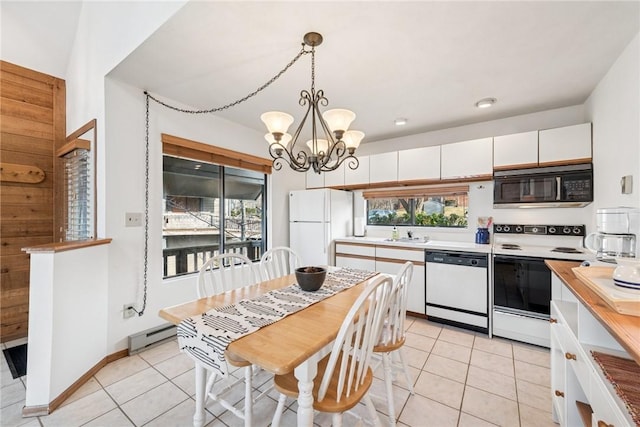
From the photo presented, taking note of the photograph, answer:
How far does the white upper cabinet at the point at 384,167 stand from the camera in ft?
11.7

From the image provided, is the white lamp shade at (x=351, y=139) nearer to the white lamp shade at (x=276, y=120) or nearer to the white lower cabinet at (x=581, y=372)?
the white lamp shade at (x=276, y=120)

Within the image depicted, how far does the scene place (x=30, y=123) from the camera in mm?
2807

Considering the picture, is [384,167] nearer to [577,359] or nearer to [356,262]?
[356,262]

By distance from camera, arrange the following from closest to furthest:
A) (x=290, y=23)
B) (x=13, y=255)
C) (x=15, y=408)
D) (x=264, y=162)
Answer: (x=290, y=23) → (x=15, y=408) → (x=13, y=255) → (x=264, y=162)

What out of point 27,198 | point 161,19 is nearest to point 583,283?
point 161,19

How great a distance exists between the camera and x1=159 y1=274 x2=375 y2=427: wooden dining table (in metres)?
1.02

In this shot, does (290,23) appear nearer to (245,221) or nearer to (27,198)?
(245,221)

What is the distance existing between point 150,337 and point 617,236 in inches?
142

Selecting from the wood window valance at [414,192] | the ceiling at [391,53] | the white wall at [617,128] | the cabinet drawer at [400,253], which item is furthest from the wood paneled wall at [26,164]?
the white wall at [617,128]

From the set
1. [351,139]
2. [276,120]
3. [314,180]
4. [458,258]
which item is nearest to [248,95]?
[276,120]

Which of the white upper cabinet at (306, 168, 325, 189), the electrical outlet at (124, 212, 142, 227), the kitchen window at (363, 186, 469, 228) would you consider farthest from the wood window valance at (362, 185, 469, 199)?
the electrical outlet at (124, 212, 142, 227)

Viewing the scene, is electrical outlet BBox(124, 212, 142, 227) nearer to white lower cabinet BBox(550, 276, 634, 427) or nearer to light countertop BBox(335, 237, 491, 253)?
light countertop BBox(335, 237, 491, 253)

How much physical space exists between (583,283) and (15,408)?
3.44 metres

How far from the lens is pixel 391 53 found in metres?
1.91
